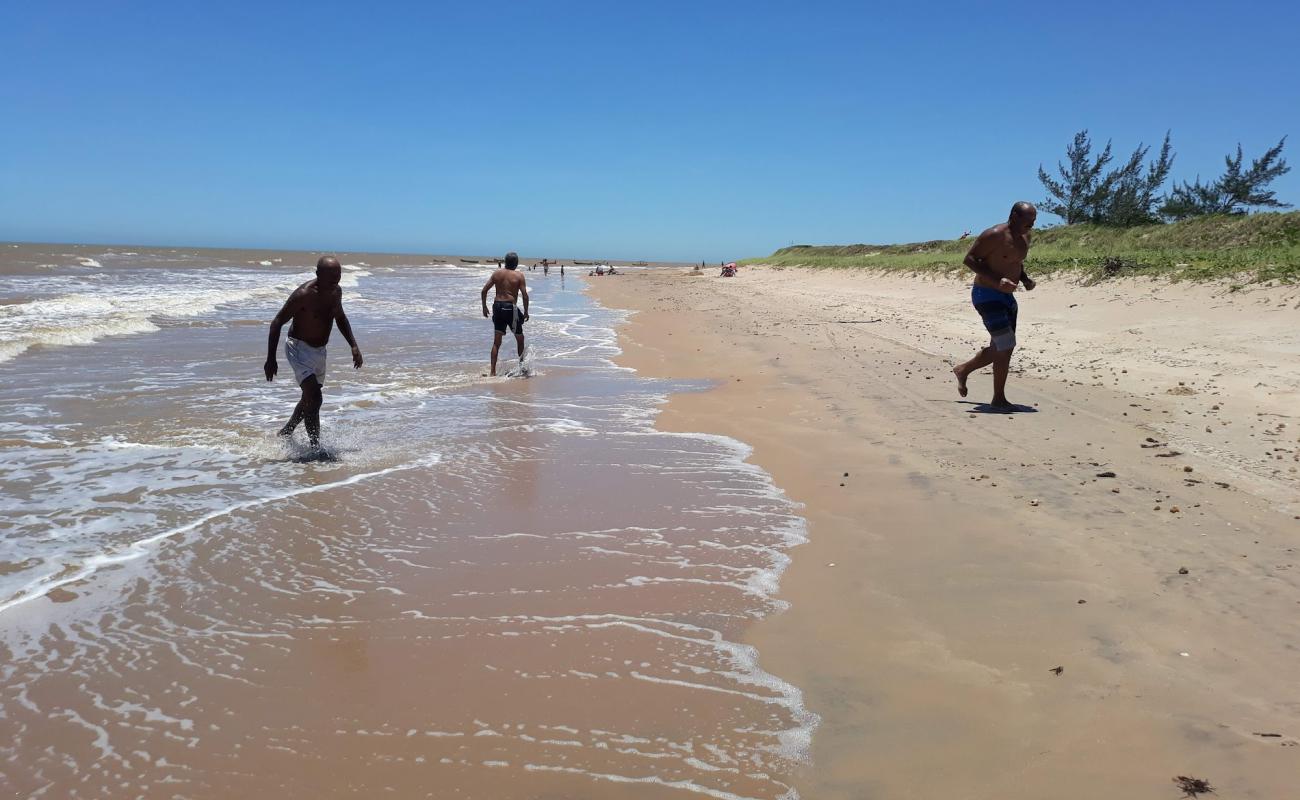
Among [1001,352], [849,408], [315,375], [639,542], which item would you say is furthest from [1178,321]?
[315,375]

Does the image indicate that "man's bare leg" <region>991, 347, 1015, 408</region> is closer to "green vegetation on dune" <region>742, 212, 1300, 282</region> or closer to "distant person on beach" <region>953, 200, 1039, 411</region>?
"distant person on beach" <region>953, 200, 1039, 411</region>

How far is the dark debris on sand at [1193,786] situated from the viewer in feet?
7.16

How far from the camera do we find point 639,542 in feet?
14.2

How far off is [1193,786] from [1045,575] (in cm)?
150

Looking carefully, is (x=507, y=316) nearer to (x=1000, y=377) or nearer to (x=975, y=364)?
(x=975, y=364)

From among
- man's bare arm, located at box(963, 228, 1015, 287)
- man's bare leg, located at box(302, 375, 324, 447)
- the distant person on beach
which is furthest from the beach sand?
man's bare leg, located at box(302, 375, 324, 447)

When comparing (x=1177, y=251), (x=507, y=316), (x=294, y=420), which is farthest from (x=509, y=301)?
(x=1177, y=251)

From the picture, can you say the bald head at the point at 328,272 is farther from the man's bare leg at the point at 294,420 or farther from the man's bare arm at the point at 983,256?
the man's bare arm at the point at 983,256

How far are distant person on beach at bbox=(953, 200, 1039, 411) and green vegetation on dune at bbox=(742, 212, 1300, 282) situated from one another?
19.6 feet

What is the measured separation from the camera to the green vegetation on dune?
482 inches

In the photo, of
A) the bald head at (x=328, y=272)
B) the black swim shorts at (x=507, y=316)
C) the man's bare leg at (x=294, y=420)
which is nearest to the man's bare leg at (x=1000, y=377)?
the bald head at (x=328, y=272)

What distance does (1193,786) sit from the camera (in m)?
2.21

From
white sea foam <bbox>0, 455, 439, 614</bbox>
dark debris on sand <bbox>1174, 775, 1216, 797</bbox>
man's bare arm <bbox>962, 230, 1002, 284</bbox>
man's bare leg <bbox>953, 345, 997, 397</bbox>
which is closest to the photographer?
dark debris on sand <bbox>1174, 775, 1216, 797</bbox>

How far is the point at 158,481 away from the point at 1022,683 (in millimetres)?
5236
